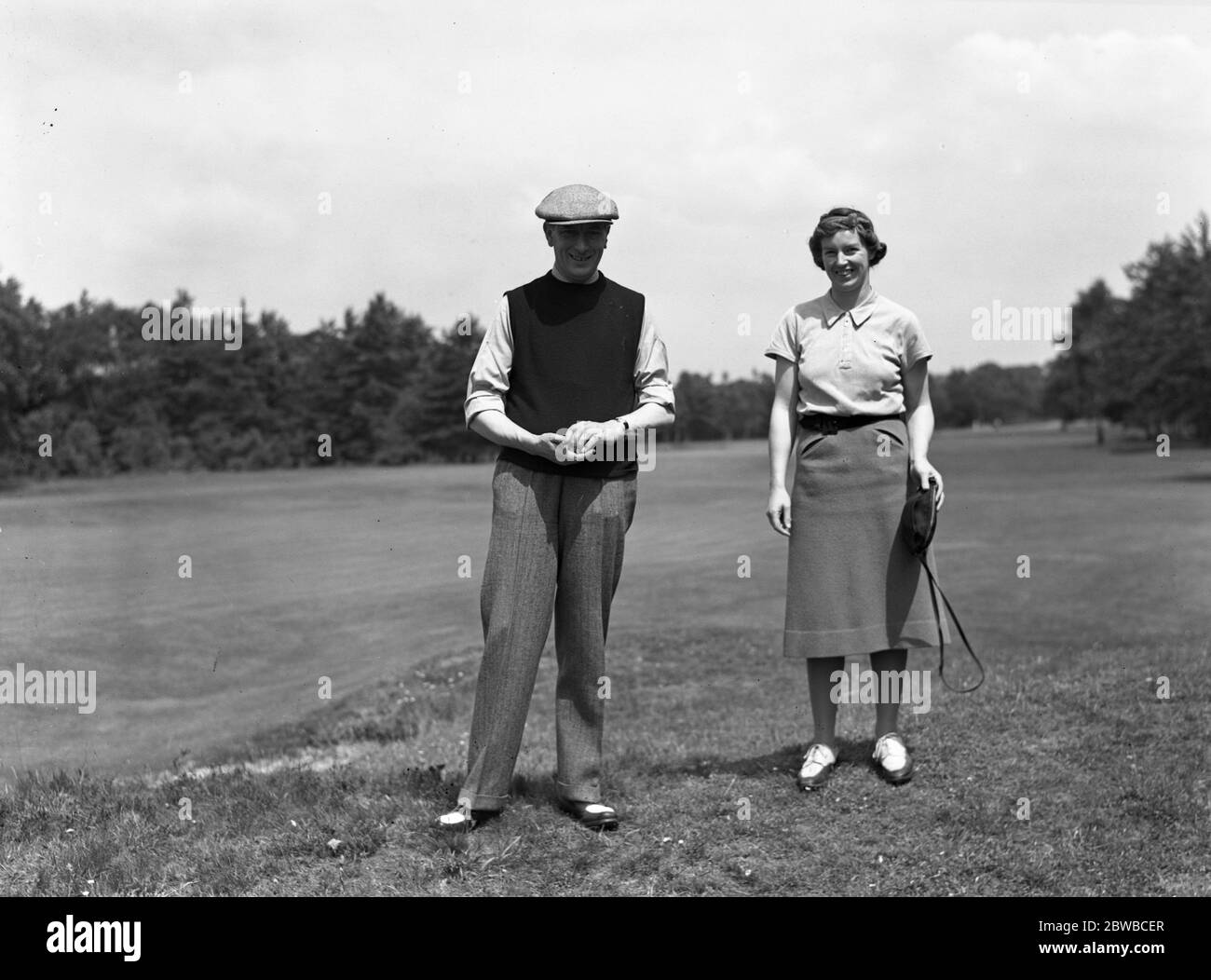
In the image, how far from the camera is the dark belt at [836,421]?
5.31 meters

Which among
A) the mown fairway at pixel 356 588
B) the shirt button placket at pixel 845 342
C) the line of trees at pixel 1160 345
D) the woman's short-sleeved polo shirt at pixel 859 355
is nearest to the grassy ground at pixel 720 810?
the woman's short-sleeved polo shirt at pixel 859 355

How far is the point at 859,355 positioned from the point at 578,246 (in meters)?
1.37

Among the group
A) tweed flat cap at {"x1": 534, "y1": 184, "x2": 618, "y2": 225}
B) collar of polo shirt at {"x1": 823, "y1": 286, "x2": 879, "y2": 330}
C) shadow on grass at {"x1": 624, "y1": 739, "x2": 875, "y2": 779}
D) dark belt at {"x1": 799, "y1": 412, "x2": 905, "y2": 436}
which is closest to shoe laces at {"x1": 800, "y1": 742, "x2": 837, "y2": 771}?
shadow on grass at {"x1": 624, "y1": 739, "x2": 875, "y2": 779}

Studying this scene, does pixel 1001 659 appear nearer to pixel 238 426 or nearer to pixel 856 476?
pixel 856 476

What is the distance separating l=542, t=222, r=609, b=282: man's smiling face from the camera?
4.68 metres

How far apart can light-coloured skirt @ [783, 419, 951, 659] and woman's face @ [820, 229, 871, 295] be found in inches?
24.4

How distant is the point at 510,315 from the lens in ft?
15.7

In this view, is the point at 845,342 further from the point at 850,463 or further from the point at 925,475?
the point at 925,475

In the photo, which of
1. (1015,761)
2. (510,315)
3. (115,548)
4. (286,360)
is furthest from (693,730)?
(286,360)

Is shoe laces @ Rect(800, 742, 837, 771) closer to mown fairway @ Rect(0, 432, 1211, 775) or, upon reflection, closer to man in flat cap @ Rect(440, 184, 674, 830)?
man in flat cap @ Rect(440, 184, 674, 830)

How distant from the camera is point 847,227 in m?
5.18

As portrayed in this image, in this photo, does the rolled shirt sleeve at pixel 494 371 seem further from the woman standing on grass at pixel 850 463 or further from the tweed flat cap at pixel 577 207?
the woman standing on grass at pixel 850 463

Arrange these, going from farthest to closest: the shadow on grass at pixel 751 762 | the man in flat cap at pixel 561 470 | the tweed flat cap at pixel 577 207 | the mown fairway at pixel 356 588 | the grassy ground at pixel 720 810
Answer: the mown fairway at pixel 356 588
the shadow on grass at pixel 751 762
the man in flat cap at pixel 561 470
the tweed flat cap at pixel 577 207
the grassy ground at pixel 720 810

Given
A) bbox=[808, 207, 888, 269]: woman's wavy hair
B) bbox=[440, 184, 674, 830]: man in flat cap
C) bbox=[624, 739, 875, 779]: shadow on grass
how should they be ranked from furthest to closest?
bbox=[624, 739, 875, 779]: shadow on grass
bbox=[808, 207, 888, 269]: woman's wavy hair
bbox=[440, 184, 674, 830]: man in flat cap
